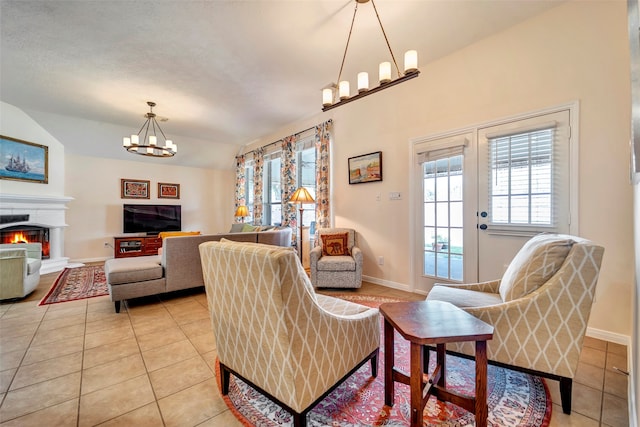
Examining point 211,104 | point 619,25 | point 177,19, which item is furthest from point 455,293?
point 211,104

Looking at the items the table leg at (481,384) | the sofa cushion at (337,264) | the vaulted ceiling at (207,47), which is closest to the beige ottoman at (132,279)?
the sofa cushion at (337,264)

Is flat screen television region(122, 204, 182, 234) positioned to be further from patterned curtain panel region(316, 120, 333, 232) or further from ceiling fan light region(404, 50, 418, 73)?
ceiling fan light region(404, 50, 418, 73)

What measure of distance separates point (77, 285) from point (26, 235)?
207 centimetres

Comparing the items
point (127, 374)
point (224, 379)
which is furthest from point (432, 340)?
point (127, 374)

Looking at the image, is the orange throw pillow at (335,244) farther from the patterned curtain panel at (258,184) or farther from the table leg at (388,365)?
Answer: the patterned curtain panel at (258,184)

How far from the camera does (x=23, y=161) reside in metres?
4.53

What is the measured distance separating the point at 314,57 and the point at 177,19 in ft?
4.44

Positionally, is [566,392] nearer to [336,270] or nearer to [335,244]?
[336,270]

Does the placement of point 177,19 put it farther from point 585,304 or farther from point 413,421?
point 585,304

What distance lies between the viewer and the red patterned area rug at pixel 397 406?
1318mm

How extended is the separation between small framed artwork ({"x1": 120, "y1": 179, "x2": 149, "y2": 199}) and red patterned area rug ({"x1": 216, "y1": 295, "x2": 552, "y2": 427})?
6.09 metres

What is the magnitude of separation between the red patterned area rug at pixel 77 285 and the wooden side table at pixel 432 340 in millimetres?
3839

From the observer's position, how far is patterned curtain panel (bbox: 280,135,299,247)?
16.4 feet

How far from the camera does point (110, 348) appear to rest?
81.0 inches
